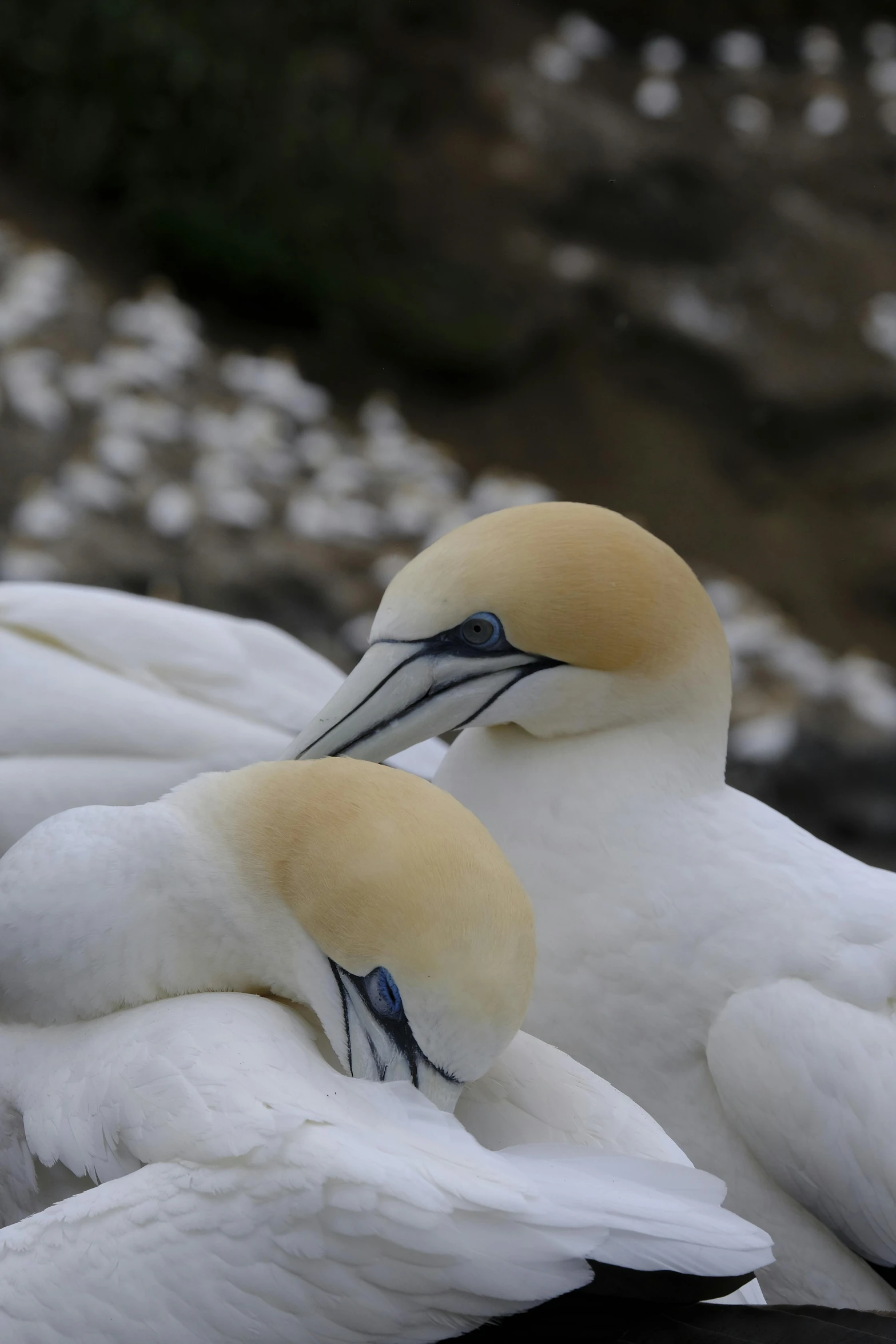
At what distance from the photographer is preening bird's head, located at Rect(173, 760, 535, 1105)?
6.85 feet

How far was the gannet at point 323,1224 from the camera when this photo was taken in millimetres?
1874

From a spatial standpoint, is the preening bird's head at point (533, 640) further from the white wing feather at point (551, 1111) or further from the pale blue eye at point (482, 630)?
the white wing feather at point (551, 1111)

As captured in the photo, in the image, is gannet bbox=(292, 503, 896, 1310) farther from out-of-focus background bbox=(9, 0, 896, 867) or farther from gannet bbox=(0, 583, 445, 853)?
out-of-focus background bbox=(9, 0, 896, 867)

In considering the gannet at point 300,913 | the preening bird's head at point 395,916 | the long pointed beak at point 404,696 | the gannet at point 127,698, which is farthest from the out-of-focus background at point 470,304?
the preening bird's head at point 395,916

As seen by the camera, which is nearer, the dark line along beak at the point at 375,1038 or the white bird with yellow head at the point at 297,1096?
the white bird with yellow head at the point at 297,1096

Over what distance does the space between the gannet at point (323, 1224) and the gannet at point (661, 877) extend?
0.52 metres

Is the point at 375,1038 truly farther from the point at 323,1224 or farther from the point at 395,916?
the point at 323,1224

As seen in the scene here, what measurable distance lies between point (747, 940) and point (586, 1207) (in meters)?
0.80

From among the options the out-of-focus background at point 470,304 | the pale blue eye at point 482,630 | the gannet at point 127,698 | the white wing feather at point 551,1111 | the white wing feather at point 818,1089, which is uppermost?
the out-of-focus background at point 470,304

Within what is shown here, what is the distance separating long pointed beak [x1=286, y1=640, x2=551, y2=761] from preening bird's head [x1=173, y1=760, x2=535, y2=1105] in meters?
0.34

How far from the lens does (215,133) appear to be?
937cm

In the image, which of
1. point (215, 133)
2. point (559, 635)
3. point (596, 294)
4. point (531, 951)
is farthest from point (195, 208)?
point (531, 951)

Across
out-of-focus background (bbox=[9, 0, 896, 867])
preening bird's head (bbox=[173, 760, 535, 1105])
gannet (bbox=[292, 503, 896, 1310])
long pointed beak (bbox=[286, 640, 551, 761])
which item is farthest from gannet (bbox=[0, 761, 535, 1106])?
out-of-focus background (bbox=[9, 0, 896, 867])

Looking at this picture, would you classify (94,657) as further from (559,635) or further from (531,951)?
(531,951)
